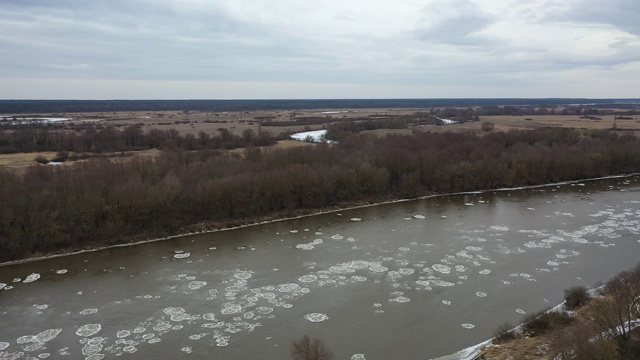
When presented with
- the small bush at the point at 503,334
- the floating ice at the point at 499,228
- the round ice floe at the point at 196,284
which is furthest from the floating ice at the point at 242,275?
the floating ice at the point at 499,228

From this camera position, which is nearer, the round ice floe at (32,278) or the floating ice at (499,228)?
the round ice floe at (32,278)

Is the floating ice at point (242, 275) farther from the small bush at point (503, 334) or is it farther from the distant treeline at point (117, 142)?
the distant treeline at point (117, 142)

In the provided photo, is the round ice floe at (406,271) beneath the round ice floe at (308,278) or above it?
above

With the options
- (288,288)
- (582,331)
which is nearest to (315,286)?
(288,288)

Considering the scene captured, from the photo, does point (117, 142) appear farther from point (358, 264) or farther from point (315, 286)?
point (315, 286)

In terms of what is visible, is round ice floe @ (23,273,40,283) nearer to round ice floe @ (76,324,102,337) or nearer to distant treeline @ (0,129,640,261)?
distant treeline @ (0,129,640,261)

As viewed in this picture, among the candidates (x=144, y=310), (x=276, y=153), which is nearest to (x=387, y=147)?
(x=276, y=153)

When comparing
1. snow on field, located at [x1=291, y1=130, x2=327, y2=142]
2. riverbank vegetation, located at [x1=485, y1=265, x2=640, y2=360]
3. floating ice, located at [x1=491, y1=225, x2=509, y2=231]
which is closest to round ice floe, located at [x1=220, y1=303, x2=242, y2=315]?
riverbank vegetation, located at [x1=485, y1=265, x2=640, y2=360]
